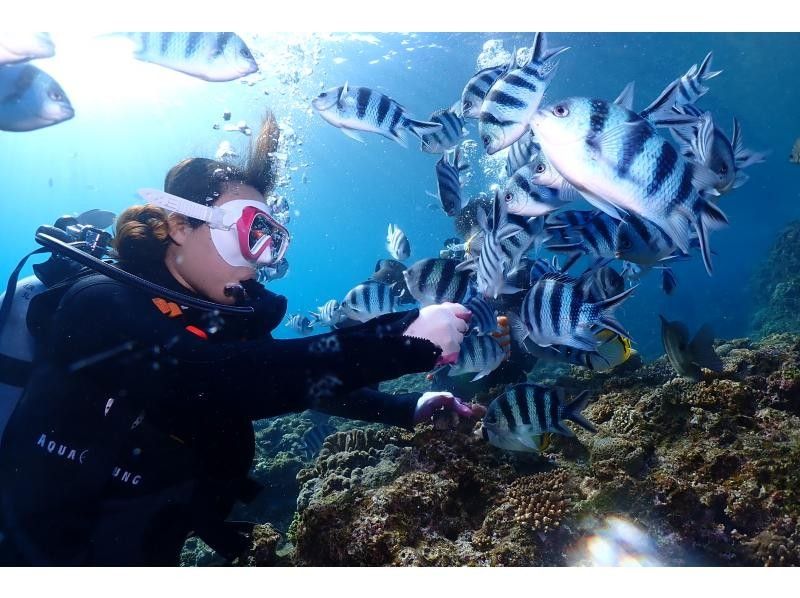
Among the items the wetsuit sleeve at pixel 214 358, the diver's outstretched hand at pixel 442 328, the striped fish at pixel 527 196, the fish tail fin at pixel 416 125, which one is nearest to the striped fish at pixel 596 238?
the striped fish at pixel 527 196

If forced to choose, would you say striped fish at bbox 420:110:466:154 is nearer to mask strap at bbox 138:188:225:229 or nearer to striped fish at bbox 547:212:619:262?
striped fish at bbox 547:212:619:262

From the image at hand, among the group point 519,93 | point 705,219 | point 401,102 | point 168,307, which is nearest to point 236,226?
point 168,307

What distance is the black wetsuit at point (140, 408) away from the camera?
198cm

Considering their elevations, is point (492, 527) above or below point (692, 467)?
below

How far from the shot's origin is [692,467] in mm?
3275

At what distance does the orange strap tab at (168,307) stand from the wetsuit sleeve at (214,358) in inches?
8.0

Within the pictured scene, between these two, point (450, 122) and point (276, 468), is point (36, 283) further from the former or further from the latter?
point (276, 468)

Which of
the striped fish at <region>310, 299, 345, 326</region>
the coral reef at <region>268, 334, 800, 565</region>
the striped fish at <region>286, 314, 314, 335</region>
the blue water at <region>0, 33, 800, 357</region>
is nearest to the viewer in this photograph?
the coral reef at <region>268, 334, 800, 565</region>

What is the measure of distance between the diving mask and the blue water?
4.03ft

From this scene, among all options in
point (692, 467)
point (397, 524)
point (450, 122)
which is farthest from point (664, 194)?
point (450, 122)

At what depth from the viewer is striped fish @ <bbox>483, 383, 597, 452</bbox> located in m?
2.88

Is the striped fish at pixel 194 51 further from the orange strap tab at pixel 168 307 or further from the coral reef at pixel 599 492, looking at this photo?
the coral reef at pixel 599 492

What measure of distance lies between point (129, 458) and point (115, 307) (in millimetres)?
984

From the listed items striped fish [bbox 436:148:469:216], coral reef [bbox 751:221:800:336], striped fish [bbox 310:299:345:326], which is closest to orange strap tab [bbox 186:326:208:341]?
striped fish [bbox 436:148:469:216]
